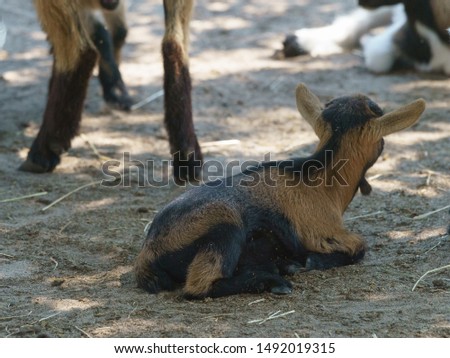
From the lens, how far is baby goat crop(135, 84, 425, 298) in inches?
173

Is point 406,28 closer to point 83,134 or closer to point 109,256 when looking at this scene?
point 83,134

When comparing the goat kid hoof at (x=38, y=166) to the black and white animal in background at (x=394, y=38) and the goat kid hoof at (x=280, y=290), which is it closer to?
the goat kid hoof at (x=280, y=290)

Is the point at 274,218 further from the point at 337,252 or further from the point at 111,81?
the point at 111,81

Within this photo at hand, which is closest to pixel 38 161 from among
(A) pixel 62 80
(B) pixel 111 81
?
(A) pixel 62 80

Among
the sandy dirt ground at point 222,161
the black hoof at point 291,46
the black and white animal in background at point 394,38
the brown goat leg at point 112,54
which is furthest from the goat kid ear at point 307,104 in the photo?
the black hoof at point 291,46

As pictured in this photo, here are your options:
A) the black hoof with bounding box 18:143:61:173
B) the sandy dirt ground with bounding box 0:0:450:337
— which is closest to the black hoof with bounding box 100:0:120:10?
the sandy dirt ground with bounding box 0:0:450:337

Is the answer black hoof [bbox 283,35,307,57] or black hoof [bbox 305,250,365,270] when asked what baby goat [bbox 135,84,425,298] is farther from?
black hoof [bbox 283,35,307,57]

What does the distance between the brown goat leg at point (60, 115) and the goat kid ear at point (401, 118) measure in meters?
2.60

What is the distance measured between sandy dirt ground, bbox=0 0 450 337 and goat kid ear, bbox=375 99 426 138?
2.31 feet

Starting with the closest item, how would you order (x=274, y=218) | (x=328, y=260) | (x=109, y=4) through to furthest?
(x=274, y=218) → (x=328, y=260) → (x=109, y=4)

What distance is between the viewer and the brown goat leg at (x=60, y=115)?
6.66 m

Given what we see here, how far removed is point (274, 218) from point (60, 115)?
264 centimetres

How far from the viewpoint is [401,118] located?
4.70 m

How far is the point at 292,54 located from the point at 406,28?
1.13 m
